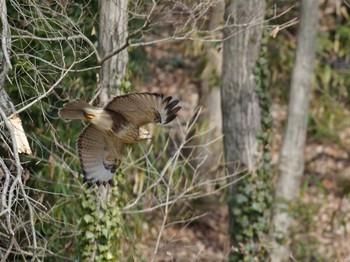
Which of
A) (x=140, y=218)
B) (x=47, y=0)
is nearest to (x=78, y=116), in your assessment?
(x=47, y=0)

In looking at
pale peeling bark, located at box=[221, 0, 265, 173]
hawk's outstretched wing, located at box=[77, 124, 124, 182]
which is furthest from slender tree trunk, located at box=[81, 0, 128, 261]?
pale peeling bark, located at box=[221, 0, 265, 173]

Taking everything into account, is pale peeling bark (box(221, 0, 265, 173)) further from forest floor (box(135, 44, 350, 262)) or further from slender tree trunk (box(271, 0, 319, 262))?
slender tree trunk (box(271, 0, 319, 262))

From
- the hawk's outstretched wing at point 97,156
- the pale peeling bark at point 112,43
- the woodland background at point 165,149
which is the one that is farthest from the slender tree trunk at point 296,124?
the hawk's outstretched wing at point 97,156

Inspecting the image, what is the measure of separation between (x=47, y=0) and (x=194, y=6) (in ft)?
4.09

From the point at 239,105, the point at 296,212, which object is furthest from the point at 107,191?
the point at 296,212

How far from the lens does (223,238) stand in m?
12.9

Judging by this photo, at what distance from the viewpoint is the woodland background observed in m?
7.20

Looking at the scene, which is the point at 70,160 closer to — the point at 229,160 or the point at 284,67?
the point at 229,160

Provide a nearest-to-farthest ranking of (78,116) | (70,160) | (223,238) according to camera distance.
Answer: (78,116) < (70,160) < (223,238)

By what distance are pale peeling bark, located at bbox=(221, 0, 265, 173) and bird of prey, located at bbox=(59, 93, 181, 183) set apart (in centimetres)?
268

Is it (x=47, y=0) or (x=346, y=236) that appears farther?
(x=346, y=236)

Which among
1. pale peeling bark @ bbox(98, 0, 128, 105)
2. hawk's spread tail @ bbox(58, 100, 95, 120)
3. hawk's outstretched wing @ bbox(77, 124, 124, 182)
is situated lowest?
hawk's outstretched wing @ bbox(77, 124, 124, 182)

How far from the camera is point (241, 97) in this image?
988cm

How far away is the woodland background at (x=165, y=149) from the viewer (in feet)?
23.6
